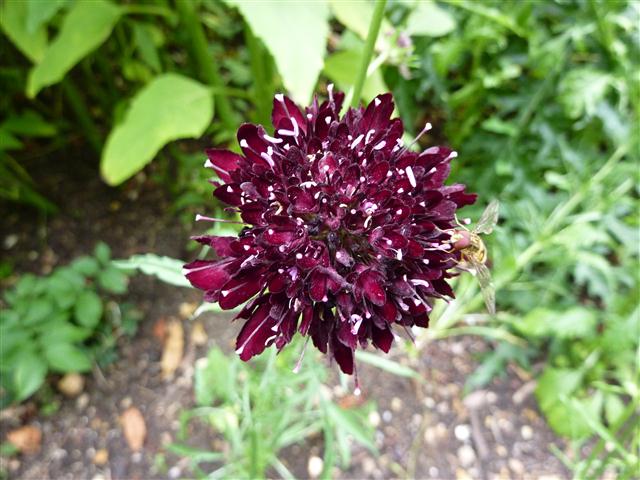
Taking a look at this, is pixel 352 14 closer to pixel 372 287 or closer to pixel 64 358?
pixel 372 287

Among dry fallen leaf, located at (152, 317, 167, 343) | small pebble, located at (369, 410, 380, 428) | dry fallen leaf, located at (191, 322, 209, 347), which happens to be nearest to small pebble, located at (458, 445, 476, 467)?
small pebble, located at (369, 410, 380, 428)

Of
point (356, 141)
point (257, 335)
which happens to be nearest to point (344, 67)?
point (356, 141)

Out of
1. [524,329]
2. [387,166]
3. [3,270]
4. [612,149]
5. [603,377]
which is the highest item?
[387,166]

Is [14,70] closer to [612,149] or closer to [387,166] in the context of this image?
[387,166]

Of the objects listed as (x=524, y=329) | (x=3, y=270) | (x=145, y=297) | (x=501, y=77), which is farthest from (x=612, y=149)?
(x=3, y=270)

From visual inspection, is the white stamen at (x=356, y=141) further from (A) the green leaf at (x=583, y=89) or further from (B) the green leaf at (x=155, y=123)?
(A) the green leaf at (x=583, y=89)

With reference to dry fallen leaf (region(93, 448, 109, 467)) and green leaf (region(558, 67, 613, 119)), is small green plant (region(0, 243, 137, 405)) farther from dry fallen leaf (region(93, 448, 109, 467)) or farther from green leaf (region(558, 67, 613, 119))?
green leaf (region(558, 67, 613, 119))
